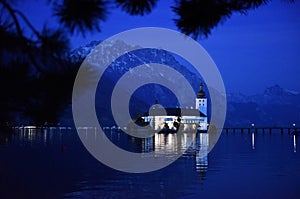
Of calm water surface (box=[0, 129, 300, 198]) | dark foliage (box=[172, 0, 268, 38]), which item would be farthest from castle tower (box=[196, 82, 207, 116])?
dark foliage (box=[172, 0, 268, 38])

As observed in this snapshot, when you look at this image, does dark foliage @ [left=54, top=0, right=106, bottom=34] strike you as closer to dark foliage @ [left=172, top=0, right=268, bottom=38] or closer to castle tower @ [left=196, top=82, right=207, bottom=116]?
dark foliage @ [left=172, top=0, right=268, bottom=38]

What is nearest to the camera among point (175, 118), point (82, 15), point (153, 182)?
point (82, 15)

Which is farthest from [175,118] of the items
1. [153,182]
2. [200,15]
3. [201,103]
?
[200,15]

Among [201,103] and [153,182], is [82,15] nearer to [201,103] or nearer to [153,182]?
[153,182]

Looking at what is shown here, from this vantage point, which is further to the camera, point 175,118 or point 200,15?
point 175,118

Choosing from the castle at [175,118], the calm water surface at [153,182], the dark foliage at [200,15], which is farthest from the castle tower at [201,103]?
the dark foliage at [200,15]

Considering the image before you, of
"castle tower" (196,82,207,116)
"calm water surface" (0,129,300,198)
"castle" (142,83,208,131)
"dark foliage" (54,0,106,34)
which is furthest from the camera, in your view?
"castle tower" (196,82,207,116)

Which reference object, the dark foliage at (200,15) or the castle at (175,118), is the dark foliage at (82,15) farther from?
the castle at (175,118)

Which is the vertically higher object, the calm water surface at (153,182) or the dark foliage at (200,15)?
the dark foliage at (200,15)

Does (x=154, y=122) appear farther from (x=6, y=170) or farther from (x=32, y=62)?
(x=32, y=62)

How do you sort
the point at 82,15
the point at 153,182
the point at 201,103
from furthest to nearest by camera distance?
the point at 201,103 < the point at 153,182 < the point at 82,15

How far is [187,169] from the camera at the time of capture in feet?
81.0

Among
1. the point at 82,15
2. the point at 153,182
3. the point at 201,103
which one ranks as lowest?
the point at 153,182

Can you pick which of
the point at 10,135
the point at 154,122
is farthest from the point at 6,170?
the point at 154,122
